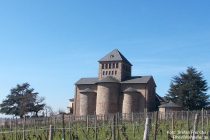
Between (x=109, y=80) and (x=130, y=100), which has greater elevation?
(x=109, y=80)

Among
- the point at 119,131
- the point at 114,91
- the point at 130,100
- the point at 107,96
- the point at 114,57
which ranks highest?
the point at 114,57

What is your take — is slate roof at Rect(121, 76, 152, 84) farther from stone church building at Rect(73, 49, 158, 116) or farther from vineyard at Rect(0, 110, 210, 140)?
vineyard at Rect(0, 110, 210, 140)

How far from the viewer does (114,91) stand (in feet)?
196

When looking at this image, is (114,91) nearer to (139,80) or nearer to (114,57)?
(139,80)

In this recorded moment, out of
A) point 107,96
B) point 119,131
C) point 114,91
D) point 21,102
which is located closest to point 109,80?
point 114,91

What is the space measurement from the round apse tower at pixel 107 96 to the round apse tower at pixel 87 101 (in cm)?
160

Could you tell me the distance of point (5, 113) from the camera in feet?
227

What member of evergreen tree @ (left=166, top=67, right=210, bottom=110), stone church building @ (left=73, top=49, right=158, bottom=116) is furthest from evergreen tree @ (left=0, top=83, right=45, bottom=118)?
evergreen tree @ (left=166, top=67, right=210, bottom=110)

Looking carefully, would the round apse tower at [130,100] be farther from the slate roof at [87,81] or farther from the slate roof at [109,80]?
the slate roof at [87,81]

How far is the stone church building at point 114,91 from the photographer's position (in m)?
59.1

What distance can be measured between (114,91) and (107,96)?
4.48ft

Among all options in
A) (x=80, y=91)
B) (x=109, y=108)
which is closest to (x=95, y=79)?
(x=80, y=91)

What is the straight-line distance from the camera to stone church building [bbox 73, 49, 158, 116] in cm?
5906

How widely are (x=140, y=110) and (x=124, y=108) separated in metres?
2.29
